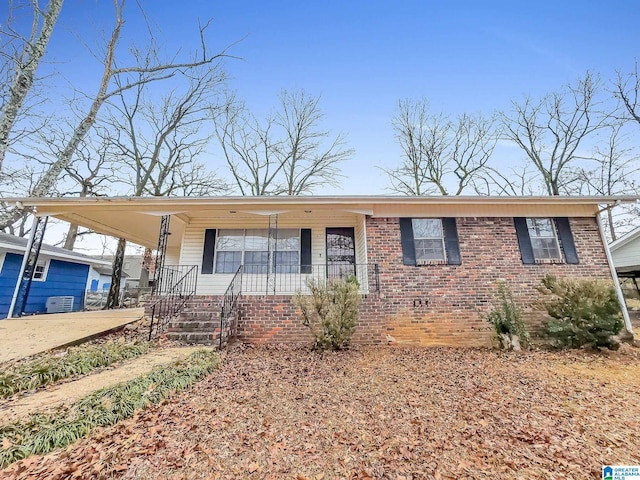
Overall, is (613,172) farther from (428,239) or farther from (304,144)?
(304,144)

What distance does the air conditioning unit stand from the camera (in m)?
10.6

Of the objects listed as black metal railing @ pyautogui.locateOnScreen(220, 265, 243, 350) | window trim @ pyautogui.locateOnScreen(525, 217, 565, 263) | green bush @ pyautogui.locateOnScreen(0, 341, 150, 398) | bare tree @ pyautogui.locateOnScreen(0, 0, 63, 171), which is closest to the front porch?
black metal railing @ pyautogui.locateOnScreen(220, 265, 243, 350)

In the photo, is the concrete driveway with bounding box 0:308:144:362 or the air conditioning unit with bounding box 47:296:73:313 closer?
the concrete driveway with bounding box 0:308:144:362

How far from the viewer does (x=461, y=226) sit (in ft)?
24.0

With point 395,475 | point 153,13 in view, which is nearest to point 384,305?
A: point 395,475

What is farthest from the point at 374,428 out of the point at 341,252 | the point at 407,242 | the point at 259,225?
the point at 259,225

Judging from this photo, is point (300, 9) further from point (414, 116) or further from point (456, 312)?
point (456, 312)

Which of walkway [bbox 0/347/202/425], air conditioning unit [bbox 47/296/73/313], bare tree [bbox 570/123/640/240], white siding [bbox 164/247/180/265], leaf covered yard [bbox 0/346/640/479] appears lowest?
leaf covered yard [bbox 0/346/640/479]

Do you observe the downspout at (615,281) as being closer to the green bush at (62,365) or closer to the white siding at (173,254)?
the green bush at (62,365)

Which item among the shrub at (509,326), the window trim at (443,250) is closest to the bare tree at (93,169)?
the window trim at (443,250)

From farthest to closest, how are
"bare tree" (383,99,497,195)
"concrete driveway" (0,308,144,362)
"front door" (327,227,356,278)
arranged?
"bare tree" (383,99,497,195) → "front door" (327,227,356,278) → "concrete driveway" (0,308,144,362)

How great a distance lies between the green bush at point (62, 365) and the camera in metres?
3.45

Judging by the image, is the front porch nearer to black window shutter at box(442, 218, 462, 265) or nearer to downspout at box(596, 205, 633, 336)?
black window shutter at box(442, 218, 462, 265)

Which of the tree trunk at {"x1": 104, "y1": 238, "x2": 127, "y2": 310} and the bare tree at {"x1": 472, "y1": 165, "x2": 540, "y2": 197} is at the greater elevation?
the bare tree at {"x1": 472, "y1": 165, "x2": 540, "y2": 197}
